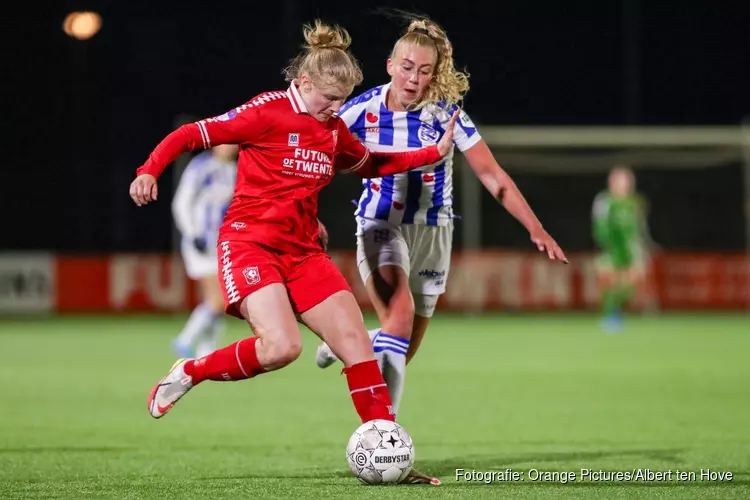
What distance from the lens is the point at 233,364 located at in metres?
5.79

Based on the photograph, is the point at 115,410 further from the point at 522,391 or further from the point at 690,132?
the point at 690,132

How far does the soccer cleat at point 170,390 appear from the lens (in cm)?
601

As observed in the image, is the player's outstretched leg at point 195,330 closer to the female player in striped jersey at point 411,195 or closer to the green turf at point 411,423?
the green turf at point 411,423

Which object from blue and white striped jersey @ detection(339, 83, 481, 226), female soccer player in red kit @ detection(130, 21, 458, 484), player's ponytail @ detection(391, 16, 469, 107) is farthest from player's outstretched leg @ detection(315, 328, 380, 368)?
player's ponytail @ detection(391, 16, 469, 107)

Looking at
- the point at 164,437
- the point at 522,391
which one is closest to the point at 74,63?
the point at 522,391

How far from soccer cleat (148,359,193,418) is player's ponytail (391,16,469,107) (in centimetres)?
176

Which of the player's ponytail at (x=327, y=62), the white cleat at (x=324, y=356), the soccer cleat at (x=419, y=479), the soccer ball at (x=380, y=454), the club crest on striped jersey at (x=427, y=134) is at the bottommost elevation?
the soccer cleat at (x=419, y=479)

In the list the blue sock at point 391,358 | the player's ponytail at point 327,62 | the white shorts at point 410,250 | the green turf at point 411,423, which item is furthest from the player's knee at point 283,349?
the player's ponytail at point 327,62

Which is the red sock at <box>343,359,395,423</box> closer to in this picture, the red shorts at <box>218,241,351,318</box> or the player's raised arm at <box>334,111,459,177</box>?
the red shorts at <box>218,241,351,318</box>

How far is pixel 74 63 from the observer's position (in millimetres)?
23391

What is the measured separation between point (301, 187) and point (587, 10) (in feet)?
67.6

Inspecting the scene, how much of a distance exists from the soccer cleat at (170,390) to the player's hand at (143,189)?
96 cm

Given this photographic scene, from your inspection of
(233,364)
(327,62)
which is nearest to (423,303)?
(233,364)

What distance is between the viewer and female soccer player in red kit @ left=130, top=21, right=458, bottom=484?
567cm
